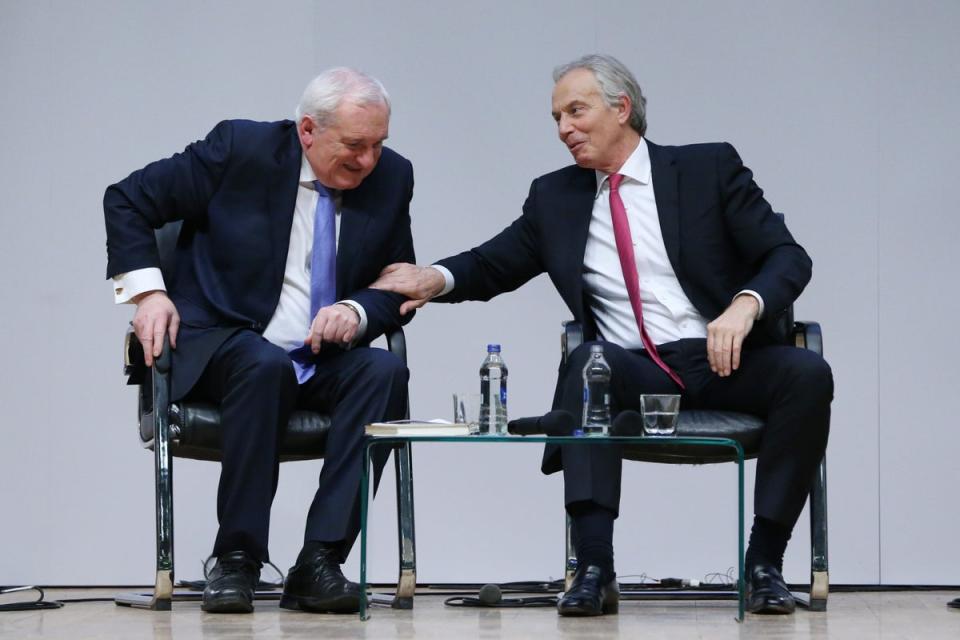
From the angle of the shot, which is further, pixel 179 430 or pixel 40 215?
pixel 40 215

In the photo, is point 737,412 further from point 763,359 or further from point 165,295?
point 165,295

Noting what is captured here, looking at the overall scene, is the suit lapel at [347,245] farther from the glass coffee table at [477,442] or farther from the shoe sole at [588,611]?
the shoe sole at [588,611]

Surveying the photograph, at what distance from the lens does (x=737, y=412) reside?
A: 3178 millimetres

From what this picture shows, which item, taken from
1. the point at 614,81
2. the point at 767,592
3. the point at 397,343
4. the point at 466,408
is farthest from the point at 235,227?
the point at 767,592

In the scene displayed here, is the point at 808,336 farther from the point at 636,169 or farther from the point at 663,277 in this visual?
the point at 636,169

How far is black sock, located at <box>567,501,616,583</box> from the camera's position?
2910 mm

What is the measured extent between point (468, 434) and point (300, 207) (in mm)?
979

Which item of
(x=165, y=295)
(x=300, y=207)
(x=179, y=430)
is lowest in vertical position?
(x=179, y=430)

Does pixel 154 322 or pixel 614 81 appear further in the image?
pixel 614 81

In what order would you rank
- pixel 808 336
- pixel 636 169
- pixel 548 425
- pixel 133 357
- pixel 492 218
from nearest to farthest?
pixel 548 425
pixel 133 357
pixel 808 336
pixel 636 169
pixel 492 218

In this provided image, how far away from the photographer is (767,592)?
2975 mm

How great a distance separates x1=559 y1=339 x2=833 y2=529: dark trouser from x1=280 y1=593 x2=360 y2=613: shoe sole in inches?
19.6

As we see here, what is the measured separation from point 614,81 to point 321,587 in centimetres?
143

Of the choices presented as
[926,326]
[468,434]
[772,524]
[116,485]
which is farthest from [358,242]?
[926,326]
